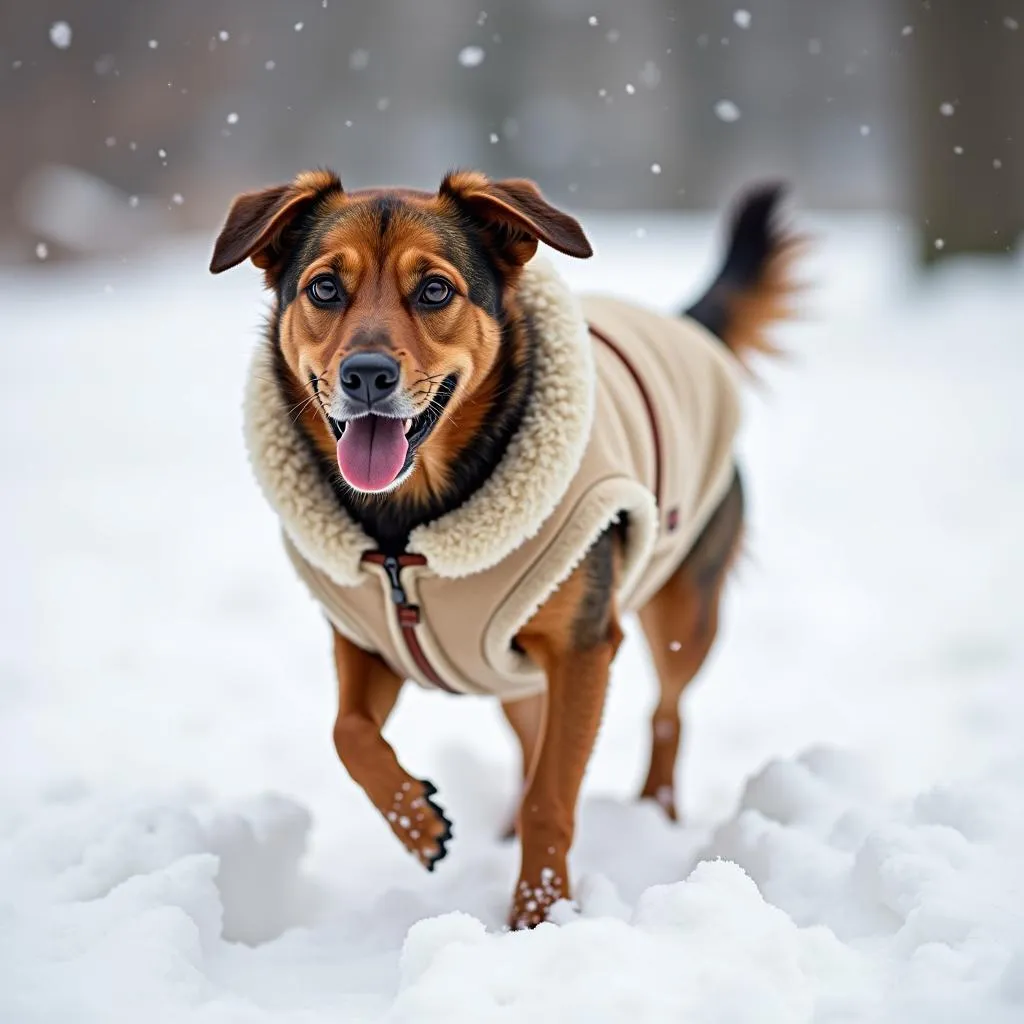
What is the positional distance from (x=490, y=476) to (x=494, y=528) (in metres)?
0.13

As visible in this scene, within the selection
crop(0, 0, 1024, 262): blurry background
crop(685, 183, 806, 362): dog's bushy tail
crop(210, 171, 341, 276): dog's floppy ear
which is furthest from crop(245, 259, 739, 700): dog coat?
crop(0, 0, 1024, 262): blurry background

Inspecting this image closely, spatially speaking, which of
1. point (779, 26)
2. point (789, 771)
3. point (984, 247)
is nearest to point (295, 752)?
point (789, 771)

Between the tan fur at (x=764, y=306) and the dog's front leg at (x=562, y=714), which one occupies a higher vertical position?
the tan fur at (x=764, y=306)

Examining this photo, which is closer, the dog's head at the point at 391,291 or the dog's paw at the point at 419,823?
the dog's head at the point at 391,291

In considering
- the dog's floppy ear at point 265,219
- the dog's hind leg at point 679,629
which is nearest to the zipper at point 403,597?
the dog's floppy ear at point 265,219

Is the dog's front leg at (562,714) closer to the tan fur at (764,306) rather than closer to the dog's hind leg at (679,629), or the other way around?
the dog's hind leg at (679,629)

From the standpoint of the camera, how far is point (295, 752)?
3777 mm

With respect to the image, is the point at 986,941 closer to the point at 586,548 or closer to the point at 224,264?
the point at 586,548

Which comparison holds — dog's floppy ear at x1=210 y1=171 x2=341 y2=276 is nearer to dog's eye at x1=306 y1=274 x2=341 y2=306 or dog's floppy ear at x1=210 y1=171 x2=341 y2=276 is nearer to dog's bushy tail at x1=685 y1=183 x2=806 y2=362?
dog's eye at x1=306 y1=274 x2=341 y2=306

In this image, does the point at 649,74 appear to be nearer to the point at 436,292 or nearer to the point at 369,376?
the point at 436,292

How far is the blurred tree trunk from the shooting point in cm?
919

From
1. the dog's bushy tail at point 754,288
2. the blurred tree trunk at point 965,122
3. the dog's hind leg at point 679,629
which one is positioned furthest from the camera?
the blurred tree trunk at point 965,122

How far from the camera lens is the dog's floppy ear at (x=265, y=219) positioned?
2387 mm

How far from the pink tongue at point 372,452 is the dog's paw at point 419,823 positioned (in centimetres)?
63
